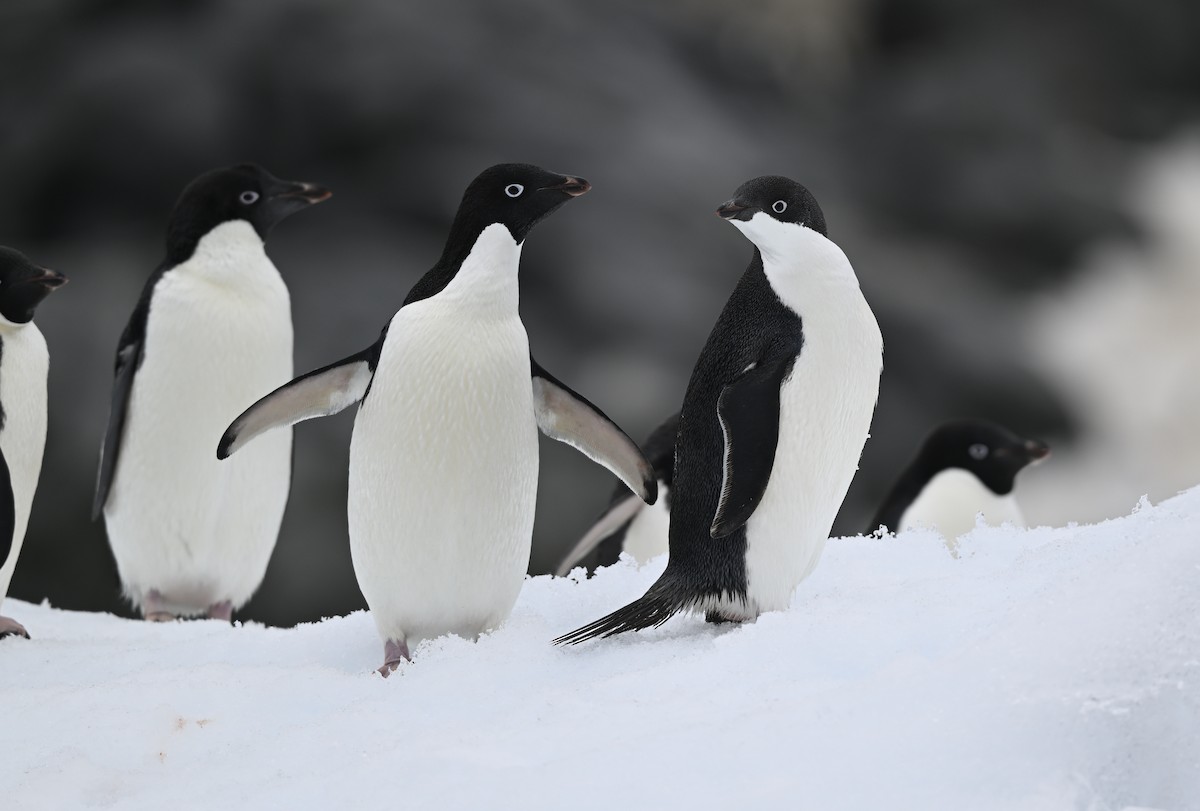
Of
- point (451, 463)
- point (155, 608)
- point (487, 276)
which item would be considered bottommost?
point (155, 608)

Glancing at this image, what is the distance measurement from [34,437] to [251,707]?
866 mm

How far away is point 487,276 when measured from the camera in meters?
1.80

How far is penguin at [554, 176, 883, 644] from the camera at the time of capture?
164cm

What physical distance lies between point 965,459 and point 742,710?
6.59 ft

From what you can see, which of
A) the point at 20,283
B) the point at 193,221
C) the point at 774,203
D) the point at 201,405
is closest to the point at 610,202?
the point at 193,221

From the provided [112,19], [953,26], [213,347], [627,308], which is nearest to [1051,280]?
[953,26]

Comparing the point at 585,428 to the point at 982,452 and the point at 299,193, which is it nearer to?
the point at 299,193

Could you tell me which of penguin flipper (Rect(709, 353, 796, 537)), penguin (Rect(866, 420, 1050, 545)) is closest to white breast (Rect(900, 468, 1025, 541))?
penguin (Rect(866, 420, 1050, 545))

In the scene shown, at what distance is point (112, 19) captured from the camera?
6633mm

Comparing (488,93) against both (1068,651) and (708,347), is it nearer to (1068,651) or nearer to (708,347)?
(708,347)

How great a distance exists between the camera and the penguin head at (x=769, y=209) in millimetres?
1710

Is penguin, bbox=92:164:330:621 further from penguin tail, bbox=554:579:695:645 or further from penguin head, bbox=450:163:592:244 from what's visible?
penguin tail, bbox=554:579:695:645

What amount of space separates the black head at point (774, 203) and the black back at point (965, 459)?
1448 millimetres

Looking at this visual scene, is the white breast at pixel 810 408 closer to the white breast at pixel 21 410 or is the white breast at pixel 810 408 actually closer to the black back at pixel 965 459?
the white breast at pixel 21 410
